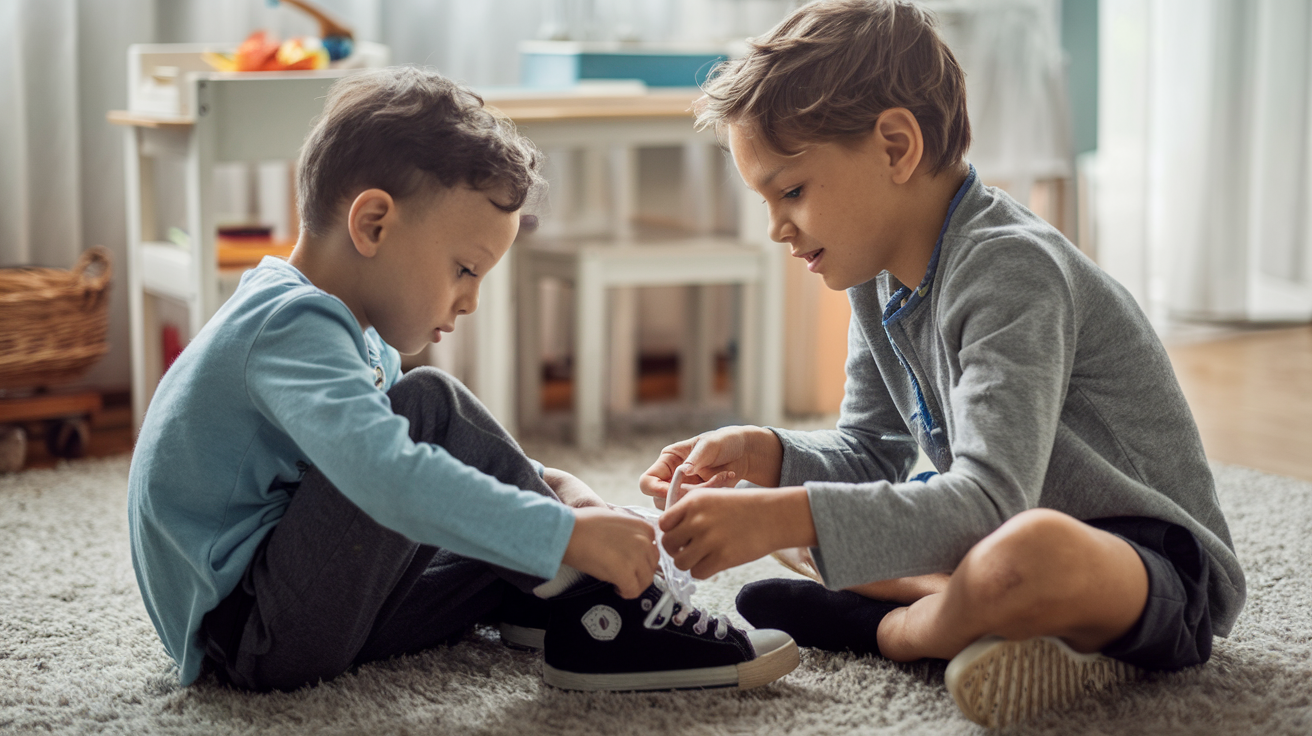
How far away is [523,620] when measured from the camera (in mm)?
1035

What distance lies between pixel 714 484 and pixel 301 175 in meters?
0.42

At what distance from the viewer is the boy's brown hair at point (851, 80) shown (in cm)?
91

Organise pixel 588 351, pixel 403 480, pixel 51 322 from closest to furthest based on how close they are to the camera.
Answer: pixel 403 480 → pixel 51 322 → pixel 588 351

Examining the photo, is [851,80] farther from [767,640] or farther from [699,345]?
[699,345]

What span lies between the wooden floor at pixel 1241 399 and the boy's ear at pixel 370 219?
1.09 meters

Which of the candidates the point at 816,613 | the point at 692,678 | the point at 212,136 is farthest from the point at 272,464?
the point at 212,136

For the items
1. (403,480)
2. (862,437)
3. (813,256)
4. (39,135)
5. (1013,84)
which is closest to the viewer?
(403,480)

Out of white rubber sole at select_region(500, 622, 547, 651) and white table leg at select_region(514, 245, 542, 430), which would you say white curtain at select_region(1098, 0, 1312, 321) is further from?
white rubber sole at select_region(500, 622, 547, 651)

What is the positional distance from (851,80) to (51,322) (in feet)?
4.36

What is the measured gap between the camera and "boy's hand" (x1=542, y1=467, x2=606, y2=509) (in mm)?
996

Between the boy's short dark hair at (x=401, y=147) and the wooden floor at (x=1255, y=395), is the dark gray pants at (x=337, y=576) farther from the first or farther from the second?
the wooden floor at (x=1255, y=395)

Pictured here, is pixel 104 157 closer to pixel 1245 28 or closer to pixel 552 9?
pixel 552 9

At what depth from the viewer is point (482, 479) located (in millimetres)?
797

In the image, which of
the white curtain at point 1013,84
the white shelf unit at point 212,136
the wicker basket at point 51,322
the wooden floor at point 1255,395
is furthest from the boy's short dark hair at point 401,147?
the white curtain at point 1013,84
